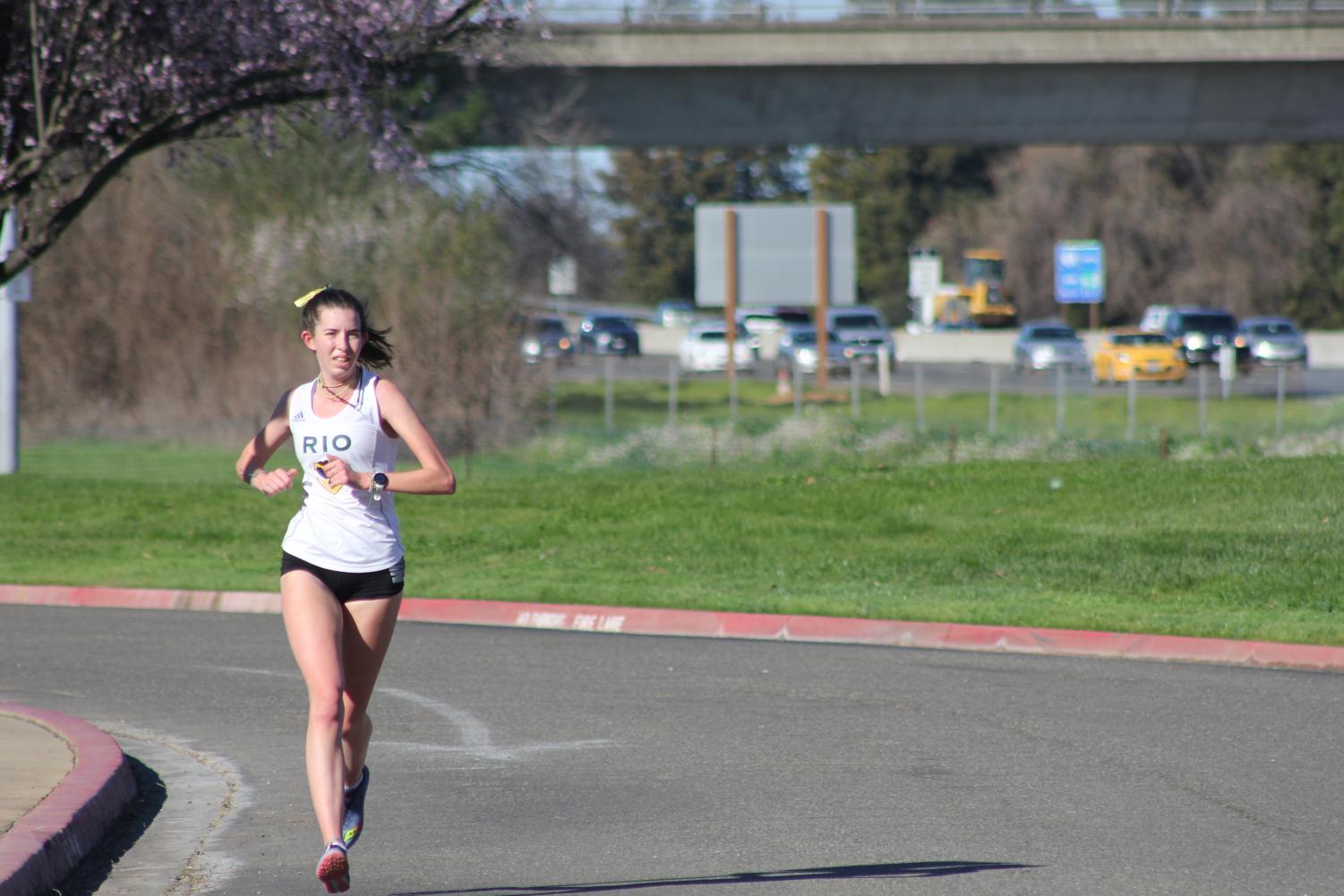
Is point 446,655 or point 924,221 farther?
point 924,221

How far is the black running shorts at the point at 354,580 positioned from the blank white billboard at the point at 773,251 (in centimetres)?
3903

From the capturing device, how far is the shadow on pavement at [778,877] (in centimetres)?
596

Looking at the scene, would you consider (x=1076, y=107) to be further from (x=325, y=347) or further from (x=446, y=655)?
(x=325, y=347)

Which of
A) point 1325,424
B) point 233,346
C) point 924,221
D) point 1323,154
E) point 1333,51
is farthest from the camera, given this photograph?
point 924,221

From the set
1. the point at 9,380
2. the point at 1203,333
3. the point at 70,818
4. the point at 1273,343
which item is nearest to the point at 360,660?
the point at 70,818

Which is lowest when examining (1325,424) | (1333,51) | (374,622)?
Result: (1325,424)

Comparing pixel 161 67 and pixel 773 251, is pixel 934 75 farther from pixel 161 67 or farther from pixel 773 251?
pixel 161 67

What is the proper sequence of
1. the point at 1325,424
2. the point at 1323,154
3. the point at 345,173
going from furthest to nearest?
the point at 1323,154, the point at 345,173, the point at 1325,424

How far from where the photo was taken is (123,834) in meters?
7.05

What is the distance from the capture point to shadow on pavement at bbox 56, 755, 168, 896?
6297 millimetres

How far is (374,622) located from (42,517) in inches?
621

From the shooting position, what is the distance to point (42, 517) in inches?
804

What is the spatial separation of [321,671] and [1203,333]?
177ft

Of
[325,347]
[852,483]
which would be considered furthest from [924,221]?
[325,347]
